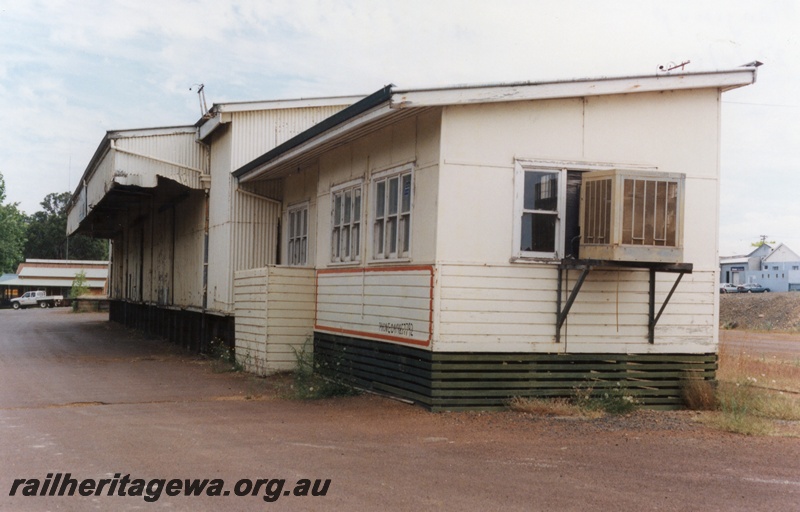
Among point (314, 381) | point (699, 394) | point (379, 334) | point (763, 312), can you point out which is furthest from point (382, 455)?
point (763, 312)

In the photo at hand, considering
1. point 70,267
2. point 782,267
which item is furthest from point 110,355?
point 782,267

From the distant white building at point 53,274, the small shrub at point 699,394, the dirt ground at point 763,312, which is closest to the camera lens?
the small shrub at point 699,394

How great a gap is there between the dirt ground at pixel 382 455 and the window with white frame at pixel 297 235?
175 inches

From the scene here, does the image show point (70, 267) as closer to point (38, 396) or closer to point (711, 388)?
point (38, 396)

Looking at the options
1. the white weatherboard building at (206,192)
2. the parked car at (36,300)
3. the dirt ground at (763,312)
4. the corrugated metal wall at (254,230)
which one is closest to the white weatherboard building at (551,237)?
the corrugated metal wall at (254,230)

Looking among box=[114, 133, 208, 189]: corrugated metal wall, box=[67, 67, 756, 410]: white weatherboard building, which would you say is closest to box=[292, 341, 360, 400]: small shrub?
box=[67, 67, 756, 410]: white weatherboard building

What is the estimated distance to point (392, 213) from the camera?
38.4 ft

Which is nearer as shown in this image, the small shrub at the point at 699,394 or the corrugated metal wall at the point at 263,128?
the small shrub at the point at 699,394

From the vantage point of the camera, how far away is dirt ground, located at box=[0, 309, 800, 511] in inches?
251

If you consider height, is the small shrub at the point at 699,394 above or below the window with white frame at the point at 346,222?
below

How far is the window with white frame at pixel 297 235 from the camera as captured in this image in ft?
53.0

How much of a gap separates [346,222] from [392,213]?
5.92 feet

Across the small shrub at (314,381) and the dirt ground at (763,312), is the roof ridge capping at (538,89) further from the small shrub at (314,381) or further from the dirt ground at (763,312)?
the dirt ground at (763,312)

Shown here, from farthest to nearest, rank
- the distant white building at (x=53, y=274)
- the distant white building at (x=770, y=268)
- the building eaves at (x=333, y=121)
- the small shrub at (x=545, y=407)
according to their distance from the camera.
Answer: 1. the distant white building at (x=770, y=268)
2. the distant white building at (x=53, y=274)
3. the building eaves at (x=333, y=121)
4. the small shrub at (x=545, y=407)
